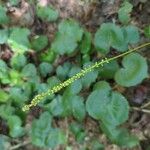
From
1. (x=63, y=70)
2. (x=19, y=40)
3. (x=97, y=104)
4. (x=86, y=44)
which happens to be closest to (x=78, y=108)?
(x=97, y=104)

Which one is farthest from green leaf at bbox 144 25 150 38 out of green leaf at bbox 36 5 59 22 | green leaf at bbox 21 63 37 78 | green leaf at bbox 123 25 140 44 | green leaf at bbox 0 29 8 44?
green leaf at bbox 0 29 8 44

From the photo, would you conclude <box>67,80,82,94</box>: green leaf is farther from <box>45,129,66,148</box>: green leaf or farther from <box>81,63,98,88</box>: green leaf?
<box>45,129,66,148</box>: green leaf

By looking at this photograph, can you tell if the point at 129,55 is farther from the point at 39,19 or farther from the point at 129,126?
the point at 39,19

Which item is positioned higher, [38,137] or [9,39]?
[9,39]

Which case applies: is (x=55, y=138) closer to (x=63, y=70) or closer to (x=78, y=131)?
(x=78, y=131)

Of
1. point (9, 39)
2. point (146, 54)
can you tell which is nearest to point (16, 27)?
point (9, 39)

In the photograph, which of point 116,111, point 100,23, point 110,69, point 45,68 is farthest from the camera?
point 100,23

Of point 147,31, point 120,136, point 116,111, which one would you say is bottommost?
point 120,136
